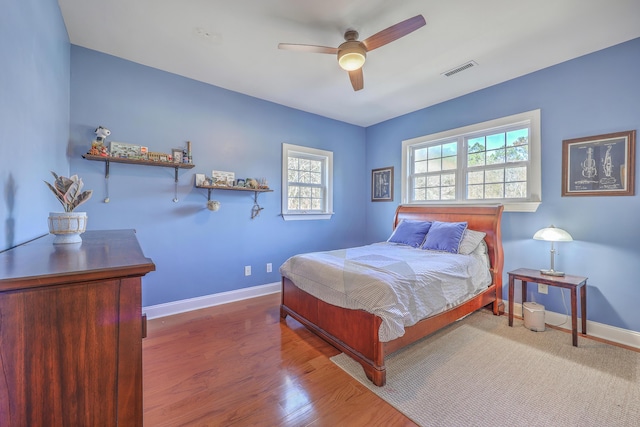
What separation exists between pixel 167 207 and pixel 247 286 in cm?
140

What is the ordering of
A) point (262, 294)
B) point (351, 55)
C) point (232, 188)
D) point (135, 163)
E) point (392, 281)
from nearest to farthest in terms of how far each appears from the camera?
1. point (392, 281)
2. point (351, 55)
3. point (135, 163)
4. point (232, 188)
5. point (262, 294)

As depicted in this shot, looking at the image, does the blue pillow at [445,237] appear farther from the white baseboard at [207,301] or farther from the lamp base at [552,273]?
the white baseboard at [207,301]

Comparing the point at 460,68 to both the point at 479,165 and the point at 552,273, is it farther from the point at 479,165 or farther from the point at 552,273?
the point at 552,273

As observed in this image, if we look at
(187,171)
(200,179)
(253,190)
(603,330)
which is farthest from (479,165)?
(187,171)

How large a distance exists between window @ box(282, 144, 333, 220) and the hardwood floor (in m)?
1.79

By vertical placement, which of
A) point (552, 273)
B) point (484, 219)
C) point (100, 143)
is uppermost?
point (100, 143)

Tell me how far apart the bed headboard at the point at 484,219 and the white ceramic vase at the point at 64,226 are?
3.58 meters

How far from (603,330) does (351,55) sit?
3387 millimetres

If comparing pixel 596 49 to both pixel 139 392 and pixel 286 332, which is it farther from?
pixel 139 392

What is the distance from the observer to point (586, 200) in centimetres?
257

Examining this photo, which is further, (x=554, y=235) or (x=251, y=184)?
(x=251, y=184)

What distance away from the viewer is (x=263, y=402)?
1.65 metres

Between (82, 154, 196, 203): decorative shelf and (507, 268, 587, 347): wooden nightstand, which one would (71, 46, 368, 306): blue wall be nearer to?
(82, 154, 196, 203): decorative shelf

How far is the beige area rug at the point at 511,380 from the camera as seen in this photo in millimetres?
1531
